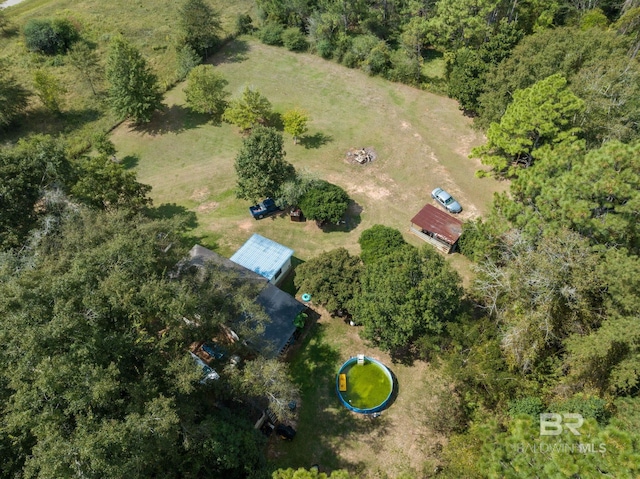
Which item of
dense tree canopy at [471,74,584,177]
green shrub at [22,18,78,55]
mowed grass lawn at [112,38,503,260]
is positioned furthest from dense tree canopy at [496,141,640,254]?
green shrub at [22,18,78,55]

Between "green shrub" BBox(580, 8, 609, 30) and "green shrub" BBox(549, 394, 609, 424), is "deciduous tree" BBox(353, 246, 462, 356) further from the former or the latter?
"green shrub" BBox(580, 8, 609, 30)

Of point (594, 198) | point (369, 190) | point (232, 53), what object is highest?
point (594, 198)


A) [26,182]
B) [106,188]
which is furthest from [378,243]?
[26,182]

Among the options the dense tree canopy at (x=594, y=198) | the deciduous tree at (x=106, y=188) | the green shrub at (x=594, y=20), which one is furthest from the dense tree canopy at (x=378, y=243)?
the green shrub at (x=594, y=20)

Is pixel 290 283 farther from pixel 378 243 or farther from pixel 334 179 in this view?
pixel 334 179

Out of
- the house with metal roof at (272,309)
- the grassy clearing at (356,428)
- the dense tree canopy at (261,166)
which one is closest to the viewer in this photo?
the grassy clearing at (356,428)

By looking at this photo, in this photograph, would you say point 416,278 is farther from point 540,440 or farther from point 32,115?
point 32,115

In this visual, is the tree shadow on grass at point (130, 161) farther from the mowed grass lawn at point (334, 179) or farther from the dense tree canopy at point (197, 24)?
the dense tree canopy at point (197, 24)
